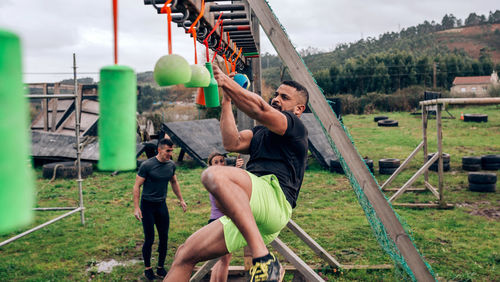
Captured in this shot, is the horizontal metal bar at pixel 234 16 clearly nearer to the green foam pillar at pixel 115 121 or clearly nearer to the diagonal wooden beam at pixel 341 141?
the diagonal wooden beam at pixel 341 141

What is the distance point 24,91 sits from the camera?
598mm

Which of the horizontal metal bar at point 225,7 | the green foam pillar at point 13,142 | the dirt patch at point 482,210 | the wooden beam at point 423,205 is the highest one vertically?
the horizontal metal bar at point 225,7

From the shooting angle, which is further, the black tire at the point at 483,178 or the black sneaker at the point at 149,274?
the black tire at the point at 483,178

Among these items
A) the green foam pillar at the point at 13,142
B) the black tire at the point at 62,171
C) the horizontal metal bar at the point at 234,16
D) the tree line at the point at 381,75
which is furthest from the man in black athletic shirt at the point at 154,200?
the tree line at the point at 381,75

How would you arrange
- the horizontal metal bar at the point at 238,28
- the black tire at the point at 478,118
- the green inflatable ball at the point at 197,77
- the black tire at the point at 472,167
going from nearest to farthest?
the green inflatable ball at the point at 197,77 → the horizontal metal bar at the point at 238,28 → the black tire at the point at 472,167 → the black tire at the point at 478,118

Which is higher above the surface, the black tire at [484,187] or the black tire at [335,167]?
the black tire at [335,167]

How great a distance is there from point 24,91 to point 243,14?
9.88 ft

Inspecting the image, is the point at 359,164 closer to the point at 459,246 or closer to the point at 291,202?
the point at 291,202

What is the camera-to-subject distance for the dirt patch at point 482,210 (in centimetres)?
755

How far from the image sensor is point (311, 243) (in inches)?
189

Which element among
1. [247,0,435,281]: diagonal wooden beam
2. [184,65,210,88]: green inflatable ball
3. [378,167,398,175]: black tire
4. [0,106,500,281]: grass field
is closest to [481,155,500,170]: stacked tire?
[0,106,500,281]: grass field

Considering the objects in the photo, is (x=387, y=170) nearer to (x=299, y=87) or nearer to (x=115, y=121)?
(x=299, y=87)

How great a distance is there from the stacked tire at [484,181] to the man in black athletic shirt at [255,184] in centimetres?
776

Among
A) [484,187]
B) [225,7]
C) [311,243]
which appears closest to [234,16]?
[225,7]
